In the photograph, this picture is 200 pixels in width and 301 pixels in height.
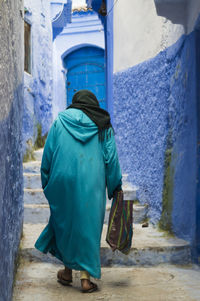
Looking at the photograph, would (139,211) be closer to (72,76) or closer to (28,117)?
(28,117)

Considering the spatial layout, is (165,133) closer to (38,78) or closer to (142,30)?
(142,30)

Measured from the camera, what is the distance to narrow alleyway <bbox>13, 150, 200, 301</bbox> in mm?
2672

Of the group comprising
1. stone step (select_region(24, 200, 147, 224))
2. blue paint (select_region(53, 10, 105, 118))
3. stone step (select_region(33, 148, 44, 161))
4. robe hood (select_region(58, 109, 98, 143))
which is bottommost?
stone step (select_region(24, 200, 147, 224))

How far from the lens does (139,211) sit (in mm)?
4395

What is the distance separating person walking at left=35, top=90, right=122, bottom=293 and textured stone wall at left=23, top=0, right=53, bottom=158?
3489 mm

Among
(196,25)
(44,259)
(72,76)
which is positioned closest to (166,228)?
(44,259)

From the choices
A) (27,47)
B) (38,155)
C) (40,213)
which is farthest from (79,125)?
(27,47)

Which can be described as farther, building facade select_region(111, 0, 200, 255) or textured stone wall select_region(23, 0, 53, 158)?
textured stone wall select_region(23, 0, 53, 158)

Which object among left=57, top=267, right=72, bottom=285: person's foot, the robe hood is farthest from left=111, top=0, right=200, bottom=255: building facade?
left=57, top=267, right=72, bottom=285: person's foot

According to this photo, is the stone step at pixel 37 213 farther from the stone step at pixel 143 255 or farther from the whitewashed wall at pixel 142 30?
the whitewashed wall at pixel 142 30

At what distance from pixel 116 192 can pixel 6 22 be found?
1362 mm

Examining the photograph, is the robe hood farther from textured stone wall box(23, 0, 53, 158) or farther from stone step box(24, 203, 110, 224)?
textured stone wall box(23, 0, 53, 158)

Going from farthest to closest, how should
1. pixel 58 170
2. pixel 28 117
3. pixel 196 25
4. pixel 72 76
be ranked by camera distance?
pixel 72 76
pixel 28 117
pixel 196 25
pixel 58 170

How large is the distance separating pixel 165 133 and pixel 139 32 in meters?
1.67
